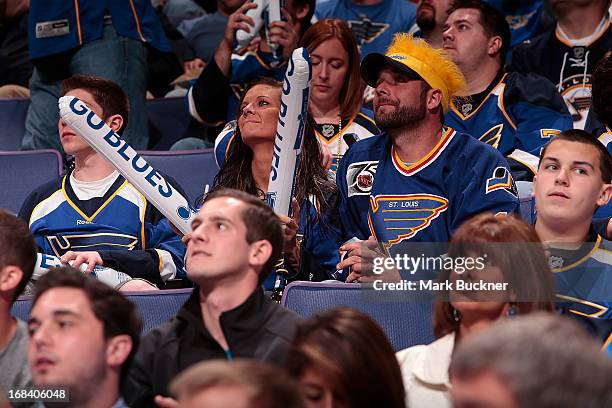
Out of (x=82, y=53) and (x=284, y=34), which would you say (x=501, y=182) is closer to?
(x=284, y=34)

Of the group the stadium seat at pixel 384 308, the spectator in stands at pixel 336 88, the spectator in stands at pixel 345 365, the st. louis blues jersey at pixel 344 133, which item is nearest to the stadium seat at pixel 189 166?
the st. louis blues jersey at pixel 344 133

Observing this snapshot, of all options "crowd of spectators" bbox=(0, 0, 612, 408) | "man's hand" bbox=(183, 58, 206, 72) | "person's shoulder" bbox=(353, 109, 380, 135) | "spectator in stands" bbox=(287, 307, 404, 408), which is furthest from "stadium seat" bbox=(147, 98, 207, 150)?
"spectator in stands" bbox=(287, 307, 404, 408)

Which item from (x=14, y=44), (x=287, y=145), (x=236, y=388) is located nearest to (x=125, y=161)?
(x=287, y=145)

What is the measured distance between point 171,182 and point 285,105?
0.54 meters

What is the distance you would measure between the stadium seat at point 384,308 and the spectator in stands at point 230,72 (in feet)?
5.54

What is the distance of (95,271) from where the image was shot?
3355 mm

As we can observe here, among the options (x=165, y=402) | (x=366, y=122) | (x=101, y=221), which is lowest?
(x=165, y=402)

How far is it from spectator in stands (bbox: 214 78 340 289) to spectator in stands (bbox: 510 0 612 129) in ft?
4.43

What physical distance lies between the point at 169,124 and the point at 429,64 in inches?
63.8

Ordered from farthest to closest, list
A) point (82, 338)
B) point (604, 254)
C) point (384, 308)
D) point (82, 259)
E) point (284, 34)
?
point (284, 34) < point (82, 259) < point (604, 254) < point (384, 308) < point (82, 338)

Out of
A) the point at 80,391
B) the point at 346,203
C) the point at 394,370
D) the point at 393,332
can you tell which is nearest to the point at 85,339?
the point at 80,391

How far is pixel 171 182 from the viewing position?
146 inches

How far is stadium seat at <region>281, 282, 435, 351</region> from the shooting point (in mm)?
2982

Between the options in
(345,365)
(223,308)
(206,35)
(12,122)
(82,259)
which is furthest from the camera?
(206,35)
